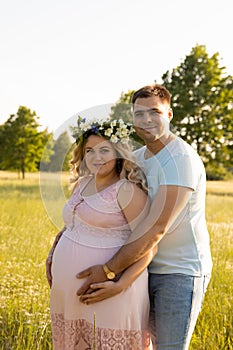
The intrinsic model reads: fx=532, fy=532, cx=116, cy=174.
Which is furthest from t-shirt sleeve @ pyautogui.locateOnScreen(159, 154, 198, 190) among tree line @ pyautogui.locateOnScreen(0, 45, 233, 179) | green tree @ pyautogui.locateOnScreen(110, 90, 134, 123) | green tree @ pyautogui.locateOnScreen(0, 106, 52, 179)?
green tree @ pyautogui.locateOnScreen(0, 106, 52, 179)

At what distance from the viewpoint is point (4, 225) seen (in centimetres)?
901

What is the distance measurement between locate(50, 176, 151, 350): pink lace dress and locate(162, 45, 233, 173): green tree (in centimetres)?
2295

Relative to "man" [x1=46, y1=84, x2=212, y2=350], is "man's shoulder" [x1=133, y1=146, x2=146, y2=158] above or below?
above

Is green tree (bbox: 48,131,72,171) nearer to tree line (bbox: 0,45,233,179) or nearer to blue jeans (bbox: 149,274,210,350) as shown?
blue jeans (bbox: 149,274,210,350)

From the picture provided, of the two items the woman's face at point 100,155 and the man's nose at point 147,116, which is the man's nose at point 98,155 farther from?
the man's nose at point 147,116

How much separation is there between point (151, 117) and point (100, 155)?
13.7 inches

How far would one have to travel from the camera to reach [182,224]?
9.43 ft

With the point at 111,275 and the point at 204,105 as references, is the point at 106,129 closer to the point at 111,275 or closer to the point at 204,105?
the point at 111,275

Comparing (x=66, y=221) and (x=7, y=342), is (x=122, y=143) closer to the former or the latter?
(x=66, y=221)

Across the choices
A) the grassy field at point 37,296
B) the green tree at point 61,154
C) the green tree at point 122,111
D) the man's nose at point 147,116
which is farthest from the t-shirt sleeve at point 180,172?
Result: the grassy field at point 37,296

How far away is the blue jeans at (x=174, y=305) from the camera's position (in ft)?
9.48

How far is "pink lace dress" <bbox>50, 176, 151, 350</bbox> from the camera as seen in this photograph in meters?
2.92

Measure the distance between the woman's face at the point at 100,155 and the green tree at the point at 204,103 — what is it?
75.2 feet

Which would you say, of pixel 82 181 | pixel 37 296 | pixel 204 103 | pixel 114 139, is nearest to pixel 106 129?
pixel 114 139
